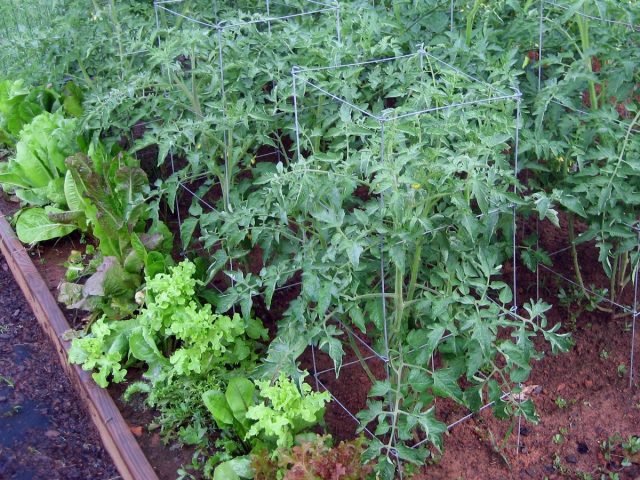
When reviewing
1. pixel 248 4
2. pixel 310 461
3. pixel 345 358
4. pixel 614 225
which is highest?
pixel 248 4

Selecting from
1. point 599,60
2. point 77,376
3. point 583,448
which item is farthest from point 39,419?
point 599,60

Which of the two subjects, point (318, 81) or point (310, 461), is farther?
point (318, 81)

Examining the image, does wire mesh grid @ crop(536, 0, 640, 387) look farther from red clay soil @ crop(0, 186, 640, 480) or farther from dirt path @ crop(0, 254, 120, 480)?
dirt path @ crop(0, 254, 120, 480)

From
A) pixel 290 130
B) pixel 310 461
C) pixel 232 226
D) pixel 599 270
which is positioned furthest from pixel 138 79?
pixel 599 270

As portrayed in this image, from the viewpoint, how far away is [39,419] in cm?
378

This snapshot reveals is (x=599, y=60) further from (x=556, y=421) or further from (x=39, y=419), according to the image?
(x=39, y=419)

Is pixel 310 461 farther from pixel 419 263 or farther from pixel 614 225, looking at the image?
pixel 614 225

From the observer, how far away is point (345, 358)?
3.71 meters

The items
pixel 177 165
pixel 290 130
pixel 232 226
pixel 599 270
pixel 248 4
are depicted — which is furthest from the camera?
pixel 177 165

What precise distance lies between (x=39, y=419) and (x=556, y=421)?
2213mm

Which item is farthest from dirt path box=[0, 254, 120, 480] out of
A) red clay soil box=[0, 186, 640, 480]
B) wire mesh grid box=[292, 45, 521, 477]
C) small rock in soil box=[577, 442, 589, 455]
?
small rock in soil box=[577, 442, 589, 455]

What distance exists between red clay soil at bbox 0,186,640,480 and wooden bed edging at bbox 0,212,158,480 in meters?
0.08

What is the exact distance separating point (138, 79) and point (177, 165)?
4.21 ft

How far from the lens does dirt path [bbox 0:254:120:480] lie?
11.5ft
